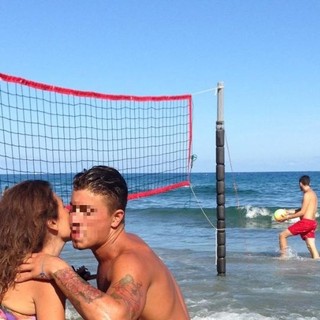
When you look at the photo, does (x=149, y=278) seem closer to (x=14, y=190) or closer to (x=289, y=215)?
(x=14, y=190)

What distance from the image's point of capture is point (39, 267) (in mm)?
2361

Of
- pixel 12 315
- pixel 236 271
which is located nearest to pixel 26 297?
pixel 12 315

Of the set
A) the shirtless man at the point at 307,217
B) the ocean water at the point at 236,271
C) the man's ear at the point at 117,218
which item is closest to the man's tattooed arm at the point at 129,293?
the man's ear at the point at 117,218

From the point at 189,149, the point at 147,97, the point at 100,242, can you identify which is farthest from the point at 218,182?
the point at 100,242

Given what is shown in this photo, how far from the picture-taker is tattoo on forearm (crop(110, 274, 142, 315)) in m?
2.22

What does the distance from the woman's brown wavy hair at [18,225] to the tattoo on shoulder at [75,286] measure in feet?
0.59

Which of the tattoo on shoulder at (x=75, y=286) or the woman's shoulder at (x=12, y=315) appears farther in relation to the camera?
the woman's shoulder at (x=12, y=315)

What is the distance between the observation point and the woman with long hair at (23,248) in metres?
2.36

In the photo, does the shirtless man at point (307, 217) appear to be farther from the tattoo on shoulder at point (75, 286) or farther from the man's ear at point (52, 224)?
the tattoo on shoulder at point (75, 286)

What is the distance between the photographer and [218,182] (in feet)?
26.3

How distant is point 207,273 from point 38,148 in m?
3.84

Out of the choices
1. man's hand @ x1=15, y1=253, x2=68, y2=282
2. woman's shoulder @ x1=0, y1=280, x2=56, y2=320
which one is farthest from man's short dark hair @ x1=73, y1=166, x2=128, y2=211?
woman's shoulder @ x1=0, y1=280, x2=56, y2=320

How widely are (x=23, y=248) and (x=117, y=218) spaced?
0.38 metres

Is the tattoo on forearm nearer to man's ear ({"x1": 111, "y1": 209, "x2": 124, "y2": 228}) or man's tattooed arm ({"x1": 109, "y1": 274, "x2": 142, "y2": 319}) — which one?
man's tattooed arm ({"x1": 109, "y1": 274, "x2": 142, "y2": 319})
